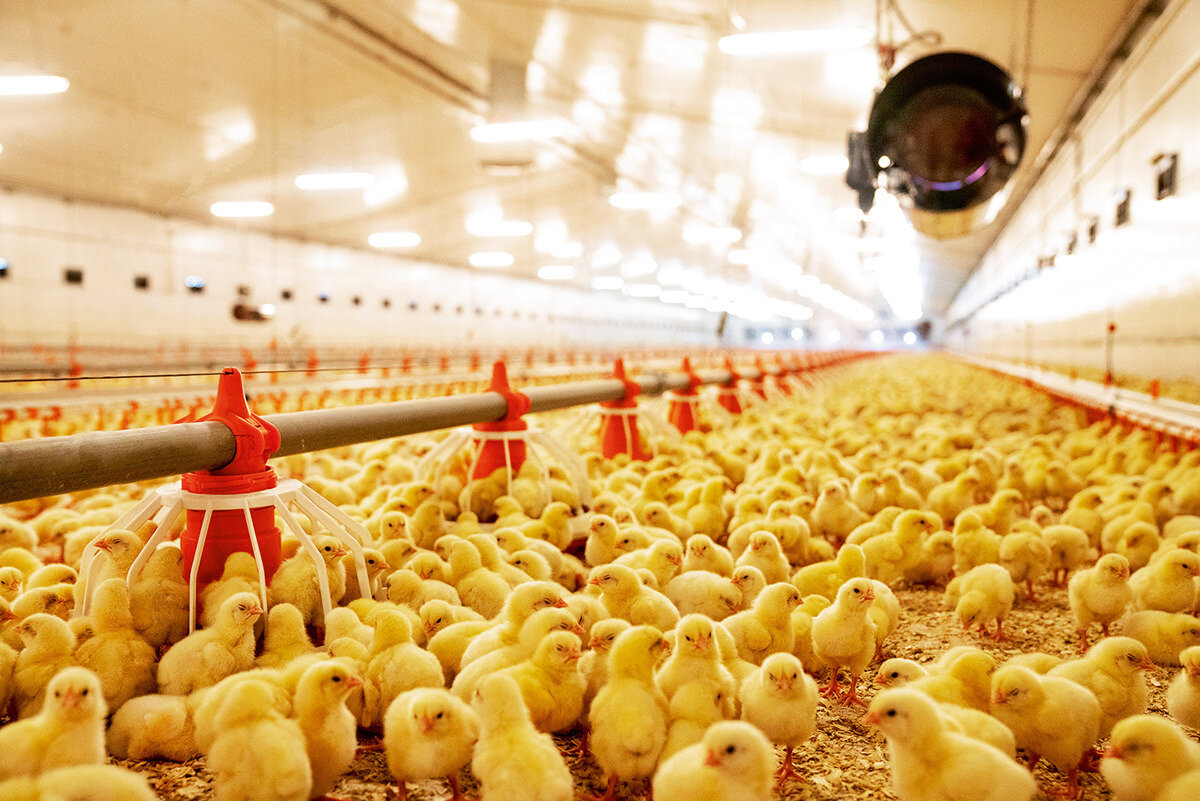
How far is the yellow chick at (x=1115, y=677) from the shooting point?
1.80 m

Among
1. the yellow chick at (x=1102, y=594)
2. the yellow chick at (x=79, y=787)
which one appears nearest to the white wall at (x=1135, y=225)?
the yellow chick at (x=1102, y=594)

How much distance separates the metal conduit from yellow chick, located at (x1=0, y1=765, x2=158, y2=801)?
25.1 inches

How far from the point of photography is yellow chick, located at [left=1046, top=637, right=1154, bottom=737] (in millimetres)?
1802

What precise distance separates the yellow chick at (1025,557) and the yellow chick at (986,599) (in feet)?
1.25

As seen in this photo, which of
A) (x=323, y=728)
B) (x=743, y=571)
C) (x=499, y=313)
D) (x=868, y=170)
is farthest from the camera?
(x=499, y=313)

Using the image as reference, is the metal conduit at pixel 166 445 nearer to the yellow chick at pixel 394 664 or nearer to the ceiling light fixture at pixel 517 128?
the yellow chick at pixel 394 664

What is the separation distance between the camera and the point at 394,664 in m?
1.83

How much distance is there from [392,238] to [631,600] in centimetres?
1859

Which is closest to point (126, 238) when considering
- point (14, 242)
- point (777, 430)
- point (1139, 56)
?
point (14, 242)

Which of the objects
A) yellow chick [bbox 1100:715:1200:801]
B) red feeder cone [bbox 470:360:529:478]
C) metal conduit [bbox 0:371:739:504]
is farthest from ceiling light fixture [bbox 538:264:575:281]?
yellow chick [bbox 1100:715:1200:801]

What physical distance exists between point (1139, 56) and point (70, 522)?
31.6 feet

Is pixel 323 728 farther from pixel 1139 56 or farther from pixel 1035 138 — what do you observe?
pixel 1035 138

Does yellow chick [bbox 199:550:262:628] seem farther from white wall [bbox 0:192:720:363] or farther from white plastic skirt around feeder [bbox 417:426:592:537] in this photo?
white wall [bbox 0:192:720:363]

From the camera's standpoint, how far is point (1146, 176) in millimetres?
7527
